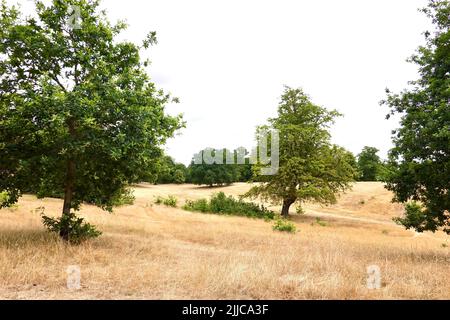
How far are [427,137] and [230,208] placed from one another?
88.7ft

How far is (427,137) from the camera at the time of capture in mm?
14102

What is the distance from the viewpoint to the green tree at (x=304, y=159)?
3744 centimetres

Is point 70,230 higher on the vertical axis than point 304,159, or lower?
lower

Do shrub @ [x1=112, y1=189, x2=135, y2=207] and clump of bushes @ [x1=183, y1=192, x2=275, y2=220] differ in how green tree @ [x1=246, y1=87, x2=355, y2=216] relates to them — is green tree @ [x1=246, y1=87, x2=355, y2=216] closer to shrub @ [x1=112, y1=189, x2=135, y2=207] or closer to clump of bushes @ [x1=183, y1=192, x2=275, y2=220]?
clump of bushes @ [x1=183, y1=192, x2=275, y2=220]

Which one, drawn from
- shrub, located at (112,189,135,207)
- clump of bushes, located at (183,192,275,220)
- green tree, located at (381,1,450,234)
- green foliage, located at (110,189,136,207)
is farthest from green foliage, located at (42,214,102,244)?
clump of bushes, located at (183,192,275,220)

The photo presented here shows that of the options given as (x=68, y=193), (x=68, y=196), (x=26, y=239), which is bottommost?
(x=26, y=239)

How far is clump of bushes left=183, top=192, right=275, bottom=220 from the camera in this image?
38094 millimetres

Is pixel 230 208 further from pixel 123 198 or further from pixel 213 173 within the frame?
pixel 213 173

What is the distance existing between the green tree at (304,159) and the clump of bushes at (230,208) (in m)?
1.57

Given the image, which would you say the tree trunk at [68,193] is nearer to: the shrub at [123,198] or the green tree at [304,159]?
the shrub at [123,198]

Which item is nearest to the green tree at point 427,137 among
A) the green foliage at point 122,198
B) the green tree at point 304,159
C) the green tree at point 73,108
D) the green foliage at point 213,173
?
the green tree at point 73,108

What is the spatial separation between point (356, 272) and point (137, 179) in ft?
31.1

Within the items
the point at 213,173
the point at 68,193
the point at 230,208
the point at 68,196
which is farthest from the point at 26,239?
the point at 213,173
